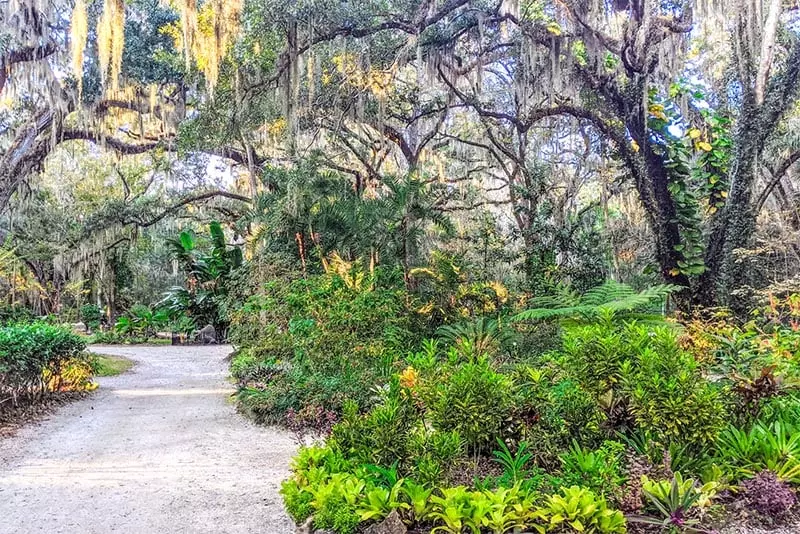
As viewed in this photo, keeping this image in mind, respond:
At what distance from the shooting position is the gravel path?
3.34m

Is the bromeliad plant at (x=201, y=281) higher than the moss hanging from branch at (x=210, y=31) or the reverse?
the reverse

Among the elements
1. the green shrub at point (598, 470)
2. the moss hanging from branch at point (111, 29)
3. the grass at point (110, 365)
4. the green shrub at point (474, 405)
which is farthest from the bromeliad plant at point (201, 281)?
the green shrub at point (598, 470)

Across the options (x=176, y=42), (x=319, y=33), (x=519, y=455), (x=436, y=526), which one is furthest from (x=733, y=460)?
(x=176, y=42)

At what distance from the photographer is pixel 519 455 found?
324 cm

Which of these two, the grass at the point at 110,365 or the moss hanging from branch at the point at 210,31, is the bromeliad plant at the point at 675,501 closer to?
the moss hanging from branch at the point at 210,31

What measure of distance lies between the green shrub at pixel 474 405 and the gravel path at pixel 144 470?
1.16m

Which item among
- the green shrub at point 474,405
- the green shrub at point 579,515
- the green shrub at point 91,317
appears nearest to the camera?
the green shrub at point 579,515

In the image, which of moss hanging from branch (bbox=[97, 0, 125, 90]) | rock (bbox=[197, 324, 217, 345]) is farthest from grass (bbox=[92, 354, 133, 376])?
Answer: moss hanging from branch (bbox=[97, 0, 125, 90])

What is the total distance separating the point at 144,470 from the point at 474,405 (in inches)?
110

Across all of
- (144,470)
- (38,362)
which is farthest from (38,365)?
(144,470)

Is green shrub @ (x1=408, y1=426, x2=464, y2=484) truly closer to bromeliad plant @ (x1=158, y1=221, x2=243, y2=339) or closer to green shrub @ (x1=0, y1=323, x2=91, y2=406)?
green shrub @ (x1=0, y1=323, x2=91, y2=406)

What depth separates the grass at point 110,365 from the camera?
30.7 feet

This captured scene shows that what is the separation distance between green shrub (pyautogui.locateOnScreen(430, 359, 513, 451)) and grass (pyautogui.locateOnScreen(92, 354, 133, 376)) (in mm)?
7136

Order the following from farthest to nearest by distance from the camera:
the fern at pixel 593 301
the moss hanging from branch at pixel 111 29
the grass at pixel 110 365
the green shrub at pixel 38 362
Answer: the grass at pixel 110 365, the moss hanging from branch at pixel 111 29, the fern at pixel 593 301, the green shrub at pixel 38 362
